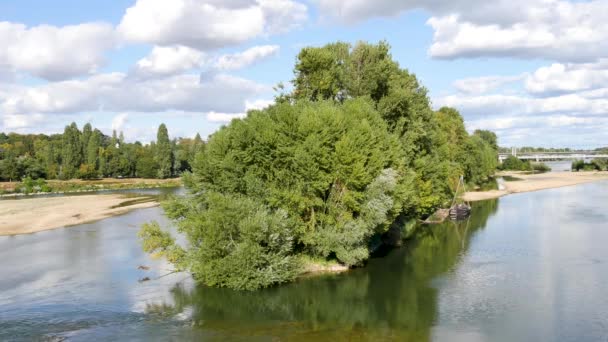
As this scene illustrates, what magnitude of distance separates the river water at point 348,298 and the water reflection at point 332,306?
0.08 meters

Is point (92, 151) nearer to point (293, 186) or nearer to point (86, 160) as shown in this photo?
point (86, 160)

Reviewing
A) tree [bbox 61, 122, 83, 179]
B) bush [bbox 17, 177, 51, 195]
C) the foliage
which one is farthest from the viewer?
the foliage

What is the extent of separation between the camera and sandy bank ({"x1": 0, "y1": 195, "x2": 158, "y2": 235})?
6688 centimetres

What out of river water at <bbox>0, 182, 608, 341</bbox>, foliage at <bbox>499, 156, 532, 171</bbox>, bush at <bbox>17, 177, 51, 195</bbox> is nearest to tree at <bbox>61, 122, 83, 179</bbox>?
bush at <bbox>17, 177, 51, 195</bbox>

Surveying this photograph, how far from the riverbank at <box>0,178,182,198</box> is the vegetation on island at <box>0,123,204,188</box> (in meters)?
2.69

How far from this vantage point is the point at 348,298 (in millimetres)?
32781

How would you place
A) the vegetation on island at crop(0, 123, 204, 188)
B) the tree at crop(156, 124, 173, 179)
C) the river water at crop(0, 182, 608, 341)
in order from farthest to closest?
the tree at crop(156, 124, 173, 179)
the vegetation on island at crop(0, 123, 204, 188)
the river water at crop(0, 182, 608, 341)

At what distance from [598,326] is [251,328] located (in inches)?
676

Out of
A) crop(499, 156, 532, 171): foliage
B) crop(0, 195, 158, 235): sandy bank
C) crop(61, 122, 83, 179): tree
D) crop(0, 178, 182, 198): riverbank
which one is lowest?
crop(0, 195, 158, 235): sandy bank

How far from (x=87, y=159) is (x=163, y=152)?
67.6 feet

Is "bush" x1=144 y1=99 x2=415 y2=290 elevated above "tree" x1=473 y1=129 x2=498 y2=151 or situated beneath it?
situated beneath

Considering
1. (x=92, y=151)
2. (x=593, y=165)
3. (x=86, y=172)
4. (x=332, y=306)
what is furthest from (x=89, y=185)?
(x=593, y=165)

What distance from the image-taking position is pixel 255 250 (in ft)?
105

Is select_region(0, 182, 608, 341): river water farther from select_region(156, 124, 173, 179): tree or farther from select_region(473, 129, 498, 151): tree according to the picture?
select_region(473, 129, 498, 151): tree
